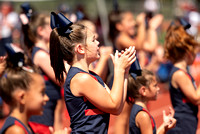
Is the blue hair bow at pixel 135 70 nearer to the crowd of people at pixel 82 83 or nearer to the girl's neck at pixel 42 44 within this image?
the crowd of people at pixel 82 83

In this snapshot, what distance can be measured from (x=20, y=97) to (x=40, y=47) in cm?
152

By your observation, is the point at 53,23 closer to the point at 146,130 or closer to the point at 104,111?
the point at 104,111

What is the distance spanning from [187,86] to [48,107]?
1.59 metres

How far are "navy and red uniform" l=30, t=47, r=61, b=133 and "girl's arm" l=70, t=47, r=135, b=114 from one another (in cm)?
137

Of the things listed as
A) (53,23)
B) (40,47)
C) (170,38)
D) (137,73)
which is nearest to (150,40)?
(170,38)

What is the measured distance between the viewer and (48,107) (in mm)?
3744

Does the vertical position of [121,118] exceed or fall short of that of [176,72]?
it falls short

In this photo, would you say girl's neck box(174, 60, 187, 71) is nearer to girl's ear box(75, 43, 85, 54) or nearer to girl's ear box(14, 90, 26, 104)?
girl's ear box(75, 43, 85, 54)

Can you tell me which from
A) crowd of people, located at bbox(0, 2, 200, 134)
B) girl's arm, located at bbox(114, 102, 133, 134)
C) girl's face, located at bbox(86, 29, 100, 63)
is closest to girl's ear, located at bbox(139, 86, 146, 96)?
crowd of people, located at bbox(0, 2, 200, 134)

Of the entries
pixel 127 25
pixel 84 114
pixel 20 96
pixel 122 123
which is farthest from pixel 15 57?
pixel 127 25

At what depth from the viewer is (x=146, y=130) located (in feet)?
9.21

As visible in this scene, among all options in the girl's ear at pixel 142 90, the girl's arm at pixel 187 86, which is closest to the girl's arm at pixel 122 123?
the girl's arm at pixel 187 86

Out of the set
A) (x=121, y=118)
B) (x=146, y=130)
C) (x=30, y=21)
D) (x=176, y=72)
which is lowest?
(x=121, y=118)

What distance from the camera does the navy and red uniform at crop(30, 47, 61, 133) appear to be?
11.8 feet
